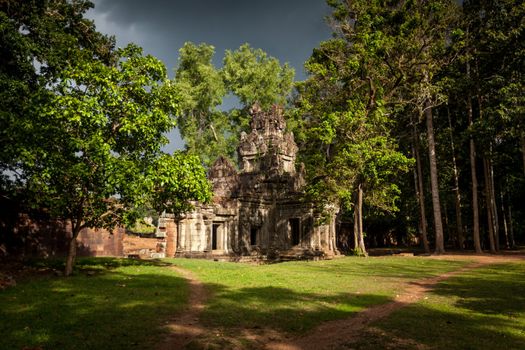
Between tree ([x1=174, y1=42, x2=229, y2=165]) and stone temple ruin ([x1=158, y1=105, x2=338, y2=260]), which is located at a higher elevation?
tree ([x1=174, y1=42, x2=229, y2=165])

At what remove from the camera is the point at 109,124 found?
13.8 meters

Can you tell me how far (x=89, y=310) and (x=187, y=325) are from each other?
2.34m

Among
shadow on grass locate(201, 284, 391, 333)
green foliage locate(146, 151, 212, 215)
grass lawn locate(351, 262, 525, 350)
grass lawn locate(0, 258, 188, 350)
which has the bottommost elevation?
grass lawn locate(351, 262, 525, 350)

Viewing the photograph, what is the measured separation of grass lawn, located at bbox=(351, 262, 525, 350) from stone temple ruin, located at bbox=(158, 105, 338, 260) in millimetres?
13973

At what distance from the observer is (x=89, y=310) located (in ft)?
28.1

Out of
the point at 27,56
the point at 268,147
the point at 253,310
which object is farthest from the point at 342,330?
the point at 268,147

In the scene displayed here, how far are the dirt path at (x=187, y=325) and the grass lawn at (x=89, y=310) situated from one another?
21 cm

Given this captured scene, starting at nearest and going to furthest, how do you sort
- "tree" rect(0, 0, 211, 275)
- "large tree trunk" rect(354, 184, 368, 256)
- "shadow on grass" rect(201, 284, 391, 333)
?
"shadow on grass" rect(201, 284, 391, 333), "tree" rect(0, 0, 211, 275), "large tree trunk" rect(354, 184, 368, 256)

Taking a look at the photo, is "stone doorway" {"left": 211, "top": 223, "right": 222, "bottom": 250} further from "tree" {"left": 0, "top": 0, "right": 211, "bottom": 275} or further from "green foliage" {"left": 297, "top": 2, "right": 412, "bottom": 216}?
"tree" {"left": 0, "top": 0, "right": 211, "bottom": 275}

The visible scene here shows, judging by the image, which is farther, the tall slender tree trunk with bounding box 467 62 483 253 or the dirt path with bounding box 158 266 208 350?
the tall slender tree trunk with bounding box 467 62 483 253

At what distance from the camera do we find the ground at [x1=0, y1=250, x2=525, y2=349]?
22.1ft

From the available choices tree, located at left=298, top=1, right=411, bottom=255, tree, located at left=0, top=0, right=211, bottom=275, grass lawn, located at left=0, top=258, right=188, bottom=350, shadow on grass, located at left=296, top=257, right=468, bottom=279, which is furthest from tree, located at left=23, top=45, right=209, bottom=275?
tree, located at left=298, top=1, right=411, bottom=255

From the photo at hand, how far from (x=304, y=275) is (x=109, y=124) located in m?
8.62

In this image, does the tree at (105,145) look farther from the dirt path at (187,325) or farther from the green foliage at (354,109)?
the green foliage at (354,109)
